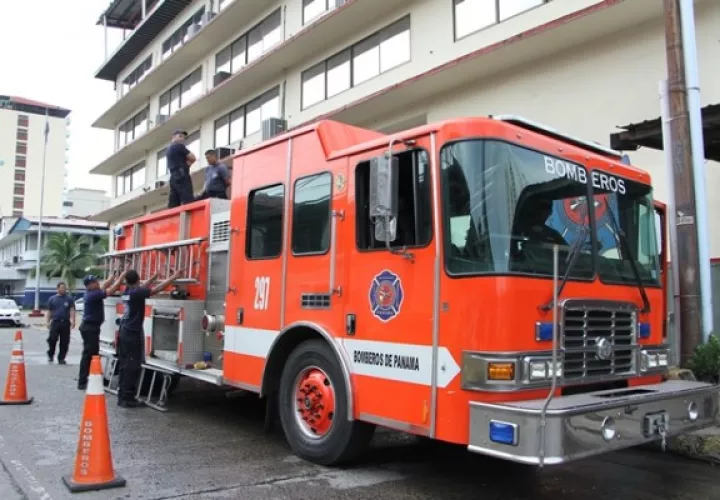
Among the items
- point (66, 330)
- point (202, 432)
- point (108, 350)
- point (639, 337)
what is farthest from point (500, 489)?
point (66, 330)

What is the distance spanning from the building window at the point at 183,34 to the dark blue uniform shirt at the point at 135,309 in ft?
66.9

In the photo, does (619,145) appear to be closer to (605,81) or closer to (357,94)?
(605,81)

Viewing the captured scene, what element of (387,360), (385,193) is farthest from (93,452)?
(385,193)

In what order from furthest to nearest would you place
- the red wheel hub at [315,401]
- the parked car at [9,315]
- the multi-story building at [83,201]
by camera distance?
the multi-story building at [83,201], the parked car at [9,315], the red wheel hub at [315,401]

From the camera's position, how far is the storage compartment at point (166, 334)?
7844 millimetres

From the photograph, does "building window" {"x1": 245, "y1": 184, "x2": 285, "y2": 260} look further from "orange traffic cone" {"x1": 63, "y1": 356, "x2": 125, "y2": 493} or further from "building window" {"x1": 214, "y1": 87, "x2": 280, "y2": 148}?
"building window" {"x1": 214, "y1": 87, "x2": 280, "y2": 148}

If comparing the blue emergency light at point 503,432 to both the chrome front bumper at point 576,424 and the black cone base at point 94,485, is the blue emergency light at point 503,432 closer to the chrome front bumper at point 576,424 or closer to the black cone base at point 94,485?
the chrome front bumper at point 576,424

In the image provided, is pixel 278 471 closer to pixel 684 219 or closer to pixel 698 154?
pixel 684 219

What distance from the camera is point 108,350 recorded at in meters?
9.64

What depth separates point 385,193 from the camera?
462 centimetres

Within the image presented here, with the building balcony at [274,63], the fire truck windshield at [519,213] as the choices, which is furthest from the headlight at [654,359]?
the building balcony at [274,63]

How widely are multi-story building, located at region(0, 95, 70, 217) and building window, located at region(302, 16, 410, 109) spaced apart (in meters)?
88.7

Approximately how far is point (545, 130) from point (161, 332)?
5462 mm

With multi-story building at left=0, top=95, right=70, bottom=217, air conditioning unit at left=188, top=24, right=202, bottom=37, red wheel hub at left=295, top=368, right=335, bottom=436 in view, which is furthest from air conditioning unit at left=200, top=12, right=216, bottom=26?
multi-story building at left=0, top=95, right=70, bottom=217
